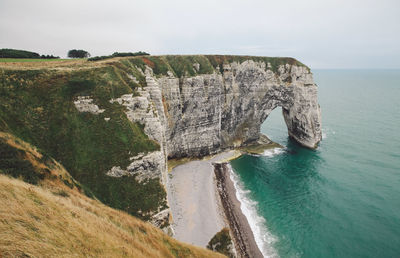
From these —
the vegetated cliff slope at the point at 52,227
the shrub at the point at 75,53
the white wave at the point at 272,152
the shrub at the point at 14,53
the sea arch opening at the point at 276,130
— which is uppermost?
the shrub at the point at 75,53

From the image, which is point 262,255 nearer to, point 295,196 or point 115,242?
point 295,196

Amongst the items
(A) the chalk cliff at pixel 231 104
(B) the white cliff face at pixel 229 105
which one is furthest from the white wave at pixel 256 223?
(B) the white cliff face at pixel 229 105

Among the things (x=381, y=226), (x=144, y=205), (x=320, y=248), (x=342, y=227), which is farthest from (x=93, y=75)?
(x=381, y=226)

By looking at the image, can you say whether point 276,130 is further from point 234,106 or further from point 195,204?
point 195,204

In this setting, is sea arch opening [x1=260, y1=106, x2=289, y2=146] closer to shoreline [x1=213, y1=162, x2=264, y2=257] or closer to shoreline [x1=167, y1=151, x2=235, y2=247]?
shoreline [x1=213, y1=162, x2=264, y2=257]

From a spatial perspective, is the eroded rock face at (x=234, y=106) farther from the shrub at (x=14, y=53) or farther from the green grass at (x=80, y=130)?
the shrub at (x=14, y=53)

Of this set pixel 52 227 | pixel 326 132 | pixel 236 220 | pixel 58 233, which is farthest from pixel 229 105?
pixel 58 233
